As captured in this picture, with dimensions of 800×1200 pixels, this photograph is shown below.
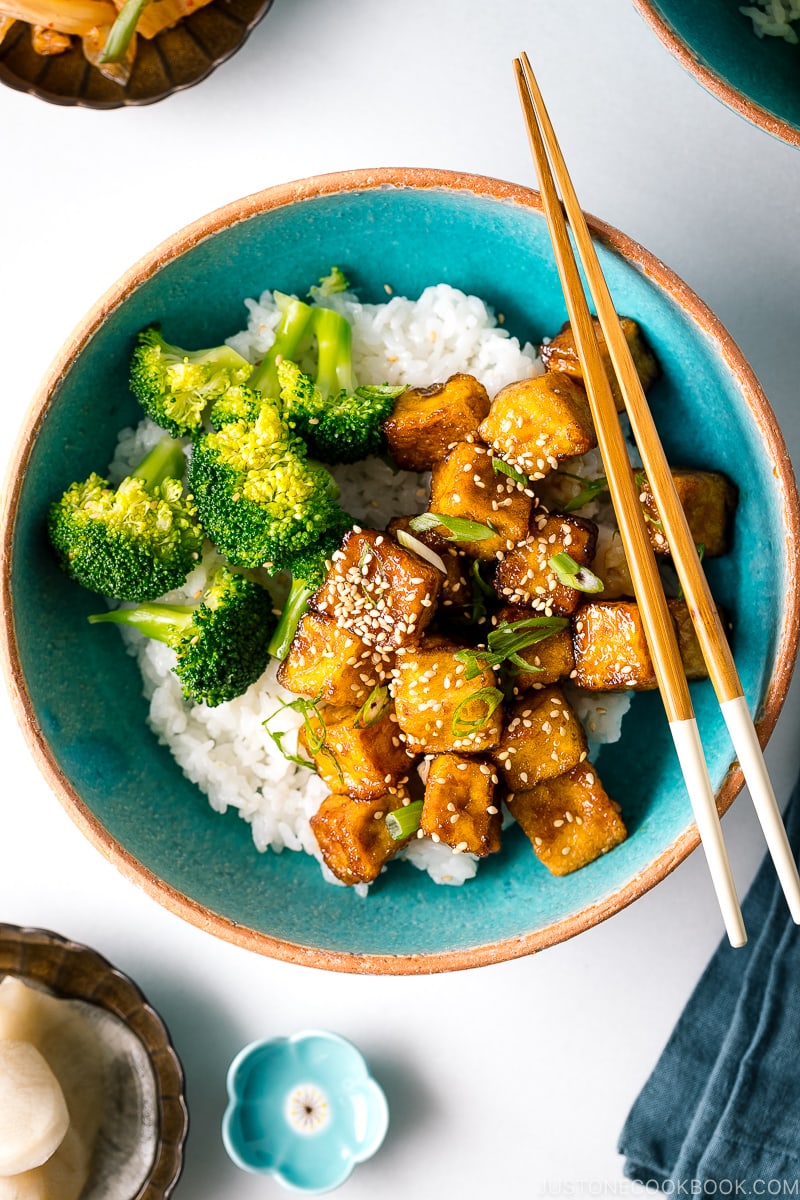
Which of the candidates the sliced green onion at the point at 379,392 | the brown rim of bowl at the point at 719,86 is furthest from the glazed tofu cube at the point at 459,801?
the brown rim of bowl at the point at 719,86

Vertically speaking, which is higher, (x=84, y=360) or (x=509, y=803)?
(x=84, y=360)

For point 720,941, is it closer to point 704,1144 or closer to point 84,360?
point 704,1144

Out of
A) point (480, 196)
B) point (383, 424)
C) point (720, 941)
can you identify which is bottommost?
point (720, 941)

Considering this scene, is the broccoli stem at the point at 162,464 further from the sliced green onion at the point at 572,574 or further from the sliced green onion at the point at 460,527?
the sliced green onion at the point at 572,574

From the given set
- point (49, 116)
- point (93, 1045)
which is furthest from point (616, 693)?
point (49, 116)

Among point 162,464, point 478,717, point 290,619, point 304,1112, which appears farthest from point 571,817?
point 162,464

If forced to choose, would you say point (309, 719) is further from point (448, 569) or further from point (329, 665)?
point (448, 569)
